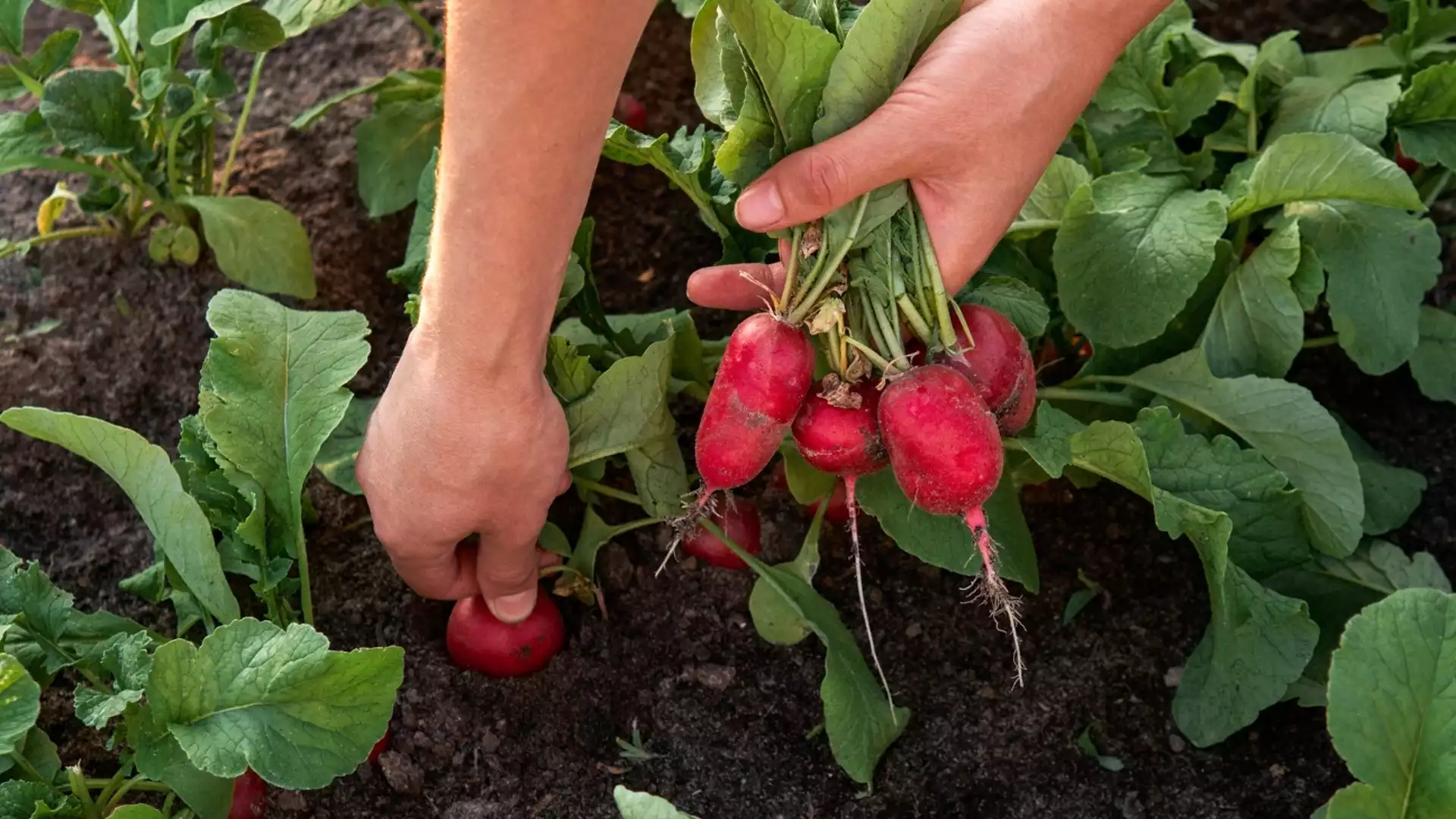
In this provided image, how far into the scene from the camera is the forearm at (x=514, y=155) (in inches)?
42.4

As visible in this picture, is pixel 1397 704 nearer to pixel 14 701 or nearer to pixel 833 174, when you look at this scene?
pixel 833 174

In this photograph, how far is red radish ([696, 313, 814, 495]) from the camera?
144cm

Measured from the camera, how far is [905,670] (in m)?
1.77

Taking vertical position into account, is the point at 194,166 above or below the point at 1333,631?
above

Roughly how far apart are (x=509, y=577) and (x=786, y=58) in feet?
2.30

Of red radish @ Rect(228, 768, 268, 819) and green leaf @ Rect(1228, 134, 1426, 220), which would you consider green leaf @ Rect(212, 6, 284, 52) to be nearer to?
red radish @ Rect(228, 768, 268, 819)

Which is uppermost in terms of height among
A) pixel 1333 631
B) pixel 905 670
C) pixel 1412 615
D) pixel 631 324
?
pixel 1412 615

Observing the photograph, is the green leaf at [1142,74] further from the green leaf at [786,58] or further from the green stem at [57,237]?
the green stem at [57,237]

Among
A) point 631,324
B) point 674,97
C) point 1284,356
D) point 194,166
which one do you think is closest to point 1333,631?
point 1284,356

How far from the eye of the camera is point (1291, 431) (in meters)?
1.68

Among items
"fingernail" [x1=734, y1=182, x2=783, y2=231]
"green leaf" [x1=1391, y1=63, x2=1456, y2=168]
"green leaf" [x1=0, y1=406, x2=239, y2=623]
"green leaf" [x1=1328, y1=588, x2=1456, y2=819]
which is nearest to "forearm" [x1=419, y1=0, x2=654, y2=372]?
"fingernail" [x1=734, y1=182, x2=783, y2=231]

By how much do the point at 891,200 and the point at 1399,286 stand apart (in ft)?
2.78

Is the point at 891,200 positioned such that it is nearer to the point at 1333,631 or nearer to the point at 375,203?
the point at 1333,631

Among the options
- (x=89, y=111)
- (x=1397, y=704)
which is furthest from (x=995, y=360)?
(x=89, y=111)
